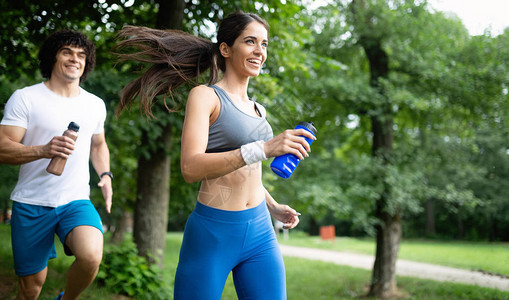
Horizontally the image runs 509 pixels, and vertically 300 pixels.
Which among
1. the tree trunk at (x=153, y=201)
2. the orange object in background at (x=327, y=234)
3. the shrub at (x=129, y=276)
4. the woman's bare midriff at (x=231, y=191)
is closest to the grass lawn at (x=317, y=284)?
the shrub at (x=129, y=276)

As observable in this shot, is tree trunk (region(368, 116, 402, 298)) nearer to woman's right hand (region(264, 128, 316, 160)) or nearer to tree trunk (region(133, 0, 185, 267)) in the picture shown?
tree trunk (region(133, 0, 185, 267))

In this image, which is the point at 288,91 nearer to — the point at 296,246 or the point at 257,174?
the point at 257,174

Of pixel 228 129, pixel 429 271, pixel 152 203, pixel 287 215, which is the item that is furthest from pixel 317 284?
pixel 228 129

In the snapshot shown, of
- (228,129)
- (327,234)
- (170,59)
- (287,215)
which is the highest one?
(170,59)

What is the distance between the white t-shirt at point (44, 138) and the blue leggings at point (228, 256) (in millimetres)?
1024

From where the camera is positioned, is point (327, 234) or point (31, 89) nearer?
point (31, 89)

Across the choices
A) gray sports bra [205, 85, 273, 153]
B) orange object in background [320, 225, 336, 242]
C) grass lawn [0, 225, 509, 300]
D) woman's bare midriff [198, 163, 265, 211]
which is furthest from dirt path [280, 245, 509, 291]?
orange object in background [320, 225, 336, 242]

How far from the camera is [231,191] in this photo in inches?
82.8

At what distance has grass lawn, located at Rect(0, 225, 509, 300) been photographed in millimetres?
5117

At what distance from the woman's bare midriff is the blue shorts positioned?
95cm

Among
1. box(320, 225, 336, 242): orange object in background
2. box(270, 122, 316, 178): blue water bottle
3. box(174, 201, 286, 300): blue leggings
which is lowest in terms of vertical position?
box(320, 225, 336, 242): orange object in background

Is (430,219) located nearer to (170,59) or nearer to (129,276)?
(129,276)

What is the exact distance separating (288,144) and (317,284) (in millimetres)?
10028

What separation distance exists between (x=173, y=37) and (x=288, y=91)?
4.47 m
